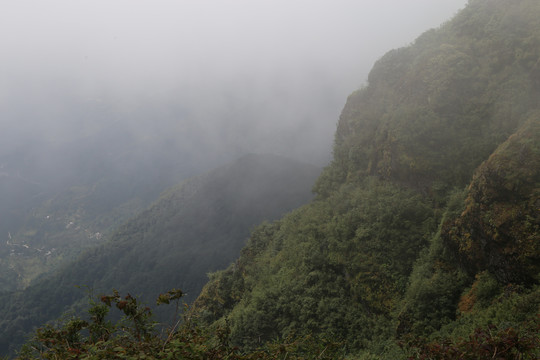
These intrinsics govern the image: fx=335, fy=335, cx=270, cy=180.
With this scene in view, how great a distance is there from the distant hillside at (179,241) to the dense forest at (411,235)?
78.2 metres

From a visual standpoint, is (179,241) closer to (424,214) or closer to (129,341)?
(424,214)

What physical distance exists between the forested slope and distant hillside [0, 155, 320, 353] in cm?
7799

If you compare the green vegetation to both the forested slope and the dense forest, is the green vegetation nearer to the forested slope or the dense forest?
the dense forest

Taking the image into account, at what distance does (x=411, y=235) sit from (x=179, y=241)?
106581 millimetres

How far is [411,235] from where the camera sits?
→ 53.1 ft

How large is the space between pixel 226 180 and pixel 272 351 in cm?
13216

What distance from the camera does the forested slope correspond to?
10969 millimetres

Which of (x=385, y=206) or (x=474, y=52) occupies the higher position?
(x=474, y=52)

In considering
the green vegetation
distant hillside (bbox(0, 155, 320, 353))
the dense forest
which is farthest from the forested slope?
distant hillside (bbox(0, 155, 320, 353))

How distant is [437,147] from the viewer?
18469mm

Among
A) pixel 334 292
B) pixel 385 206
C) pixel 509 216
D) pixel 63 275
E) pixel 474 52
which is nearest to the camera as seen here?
pixel 509 216

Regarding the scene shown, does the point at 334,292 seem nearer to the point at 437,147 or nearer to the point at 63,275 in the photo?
the point at 437,147

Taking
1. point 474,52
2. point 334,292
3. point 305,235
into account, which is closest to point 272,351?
point 334,292

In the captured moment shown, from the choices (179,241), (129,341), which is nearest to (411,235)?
(129,341)
